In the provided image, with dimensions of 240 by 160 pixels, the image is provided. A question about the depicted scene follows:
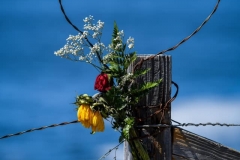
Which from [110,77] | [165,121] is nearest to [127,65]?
[110,77]

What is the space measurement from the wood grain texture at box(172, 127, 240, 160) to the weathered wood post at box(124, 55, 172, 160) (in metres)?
0.13

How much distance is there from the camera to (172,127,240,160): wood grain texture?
386 centimetres

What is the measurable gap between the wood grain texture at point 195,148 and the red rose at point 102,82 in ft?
1.72

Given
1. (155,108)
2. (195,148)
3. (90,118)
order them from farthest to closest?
(195,148)
(155,108)
(90,118)

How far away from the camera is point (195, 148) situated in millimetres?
3936

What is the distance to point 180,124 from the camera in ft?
12.3

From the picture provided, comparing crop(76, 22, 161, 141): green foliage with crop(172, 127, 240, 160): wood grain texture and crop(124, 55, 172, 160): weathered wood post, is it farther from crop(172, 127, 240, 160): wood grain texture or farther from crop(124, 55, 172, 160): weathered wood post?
crop(172, 127, 240, 160): wood grain texture

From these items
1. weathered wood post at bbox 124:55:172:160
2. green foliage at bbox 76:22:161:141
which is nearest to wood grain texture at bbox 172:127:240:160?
weathered wood post at bbox 124:55:172:160

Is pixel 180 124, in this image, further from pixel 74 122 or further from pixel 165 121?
pixel 74 122

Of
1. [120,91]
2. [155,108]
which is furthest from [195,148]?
[120,91]

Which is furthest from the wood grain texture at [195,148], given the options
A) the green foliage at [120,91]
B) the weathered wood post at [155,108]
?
the green foliage at [120,91]

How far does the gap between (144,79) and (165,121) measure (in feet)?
0.87

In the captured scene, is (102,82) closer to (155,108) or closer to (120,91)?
(120,91)

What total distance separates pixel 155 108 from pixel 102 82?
37cm
